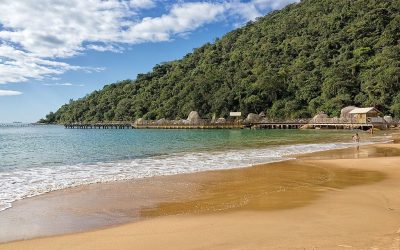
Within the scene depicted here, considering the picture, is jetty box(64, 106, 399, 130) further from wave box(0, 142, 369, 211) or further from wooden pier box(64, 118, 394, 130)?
wave box(0, 142, 369, 211)

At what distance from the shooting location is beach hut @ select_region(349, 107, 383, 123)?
2406 inches

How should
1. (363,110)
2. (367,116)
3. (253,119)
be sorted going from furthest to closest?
(253,119)
(363,110)
(367,116)

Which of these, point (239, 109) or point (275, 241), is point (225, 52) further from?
point (275, 241)

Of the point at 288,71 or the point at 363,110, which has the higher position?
the point at 288,71

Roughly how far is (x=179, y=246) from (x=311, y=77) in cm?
8902

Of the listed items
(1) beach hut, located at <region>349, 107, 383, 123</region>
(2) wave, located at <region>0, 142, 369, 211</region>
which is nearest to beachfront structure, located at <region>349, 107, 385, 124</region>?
(1) beach hut, located at <region>349, 107, 383, 123</region>

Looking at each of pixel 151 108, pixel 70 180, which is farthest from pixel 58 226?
pixel 151 108

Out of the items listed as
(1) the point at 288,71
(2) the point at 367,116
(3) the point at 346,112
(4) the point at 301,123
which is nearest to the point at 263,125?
(4) the point at 301,123

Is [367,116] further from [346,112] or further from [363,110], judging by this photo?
[346,112]

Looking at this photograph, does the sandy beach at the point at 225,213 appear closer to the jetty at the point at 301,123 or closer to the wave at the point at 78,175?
the wave at the point at 78,175

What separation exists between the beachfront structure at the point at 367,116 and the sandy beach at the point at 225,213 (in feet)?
165

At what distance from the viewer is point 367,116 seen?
205ft

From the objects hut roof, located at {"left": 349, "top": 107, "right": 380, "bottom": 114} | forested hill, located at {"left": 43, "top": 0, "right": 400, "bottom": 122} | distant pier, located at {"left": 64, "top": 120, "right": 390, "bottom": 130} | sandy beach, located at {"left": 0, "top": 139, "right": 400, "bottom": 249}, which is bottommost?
sandy beach, located at {"left": 0, "top": 139, "right": 400, "bottom": 249}

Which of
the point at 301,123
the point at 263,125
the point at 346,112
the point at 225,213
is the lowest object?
the point at 225,213
